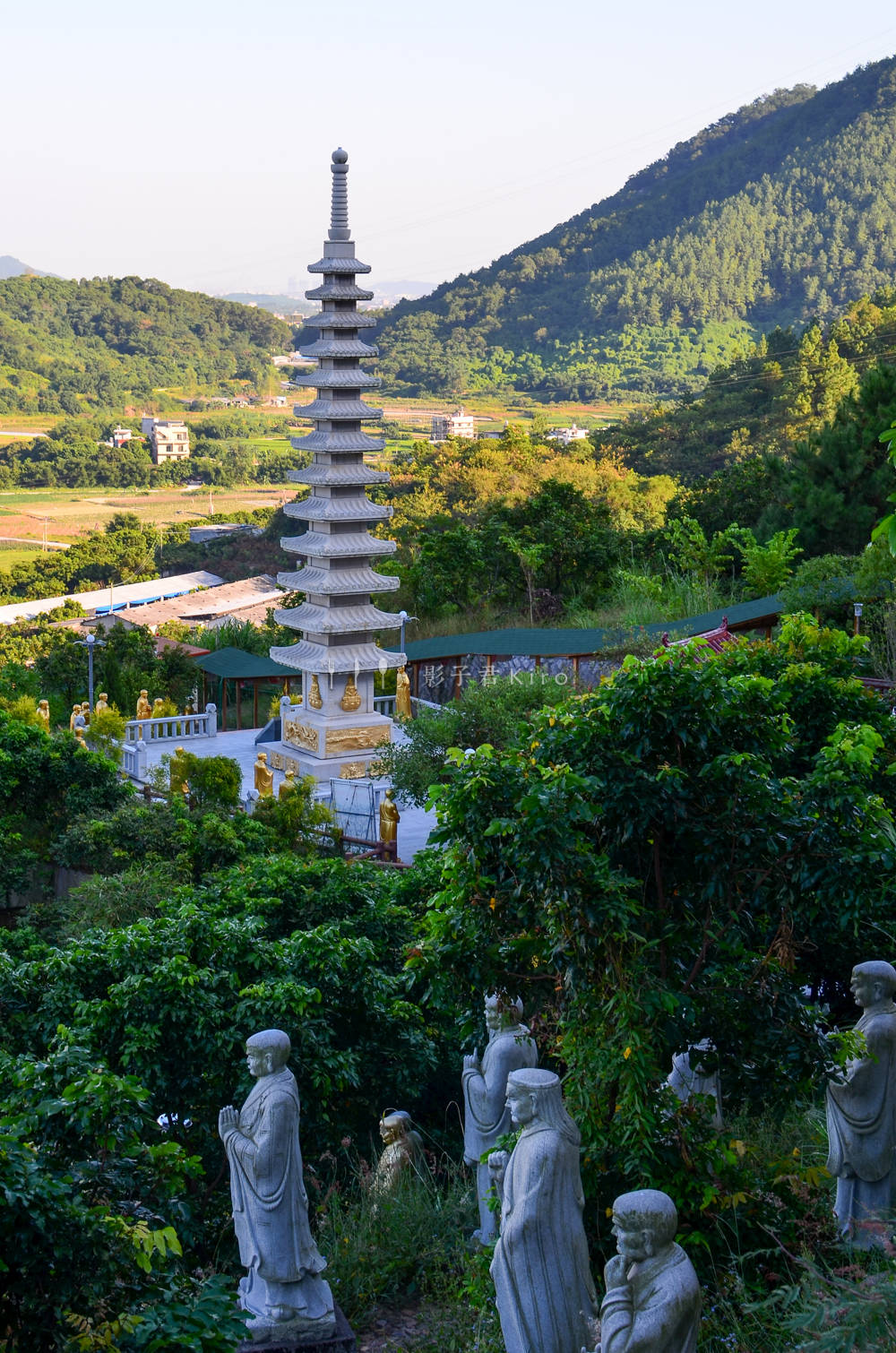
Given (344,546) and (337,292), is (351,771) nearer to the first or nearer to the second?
(344,546)

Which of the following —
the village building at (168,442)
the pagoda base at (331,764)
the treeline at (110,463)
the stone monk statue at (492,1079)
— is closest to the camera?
the stone monk statue at (492,1079)

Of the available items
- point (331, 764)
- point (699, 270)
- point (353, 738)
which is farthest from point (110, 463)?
point (331, 764)

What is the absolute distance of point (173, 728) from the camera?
24922mm

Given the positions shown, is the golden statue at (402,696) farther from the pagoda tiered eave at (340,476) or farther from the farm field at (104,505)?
the farm field at (104,505)

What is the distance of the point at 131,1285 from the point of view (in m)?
5.16

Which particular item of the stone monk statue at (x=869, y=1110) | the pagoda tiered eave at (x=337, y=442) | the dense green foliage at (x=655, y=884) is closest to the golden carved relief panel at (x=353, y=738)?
the pagoda tiered eave at (x=337, y=442)

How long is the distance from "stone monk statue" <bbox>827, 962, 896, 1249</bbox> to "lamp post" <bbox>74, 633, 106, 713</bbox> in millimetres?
19726

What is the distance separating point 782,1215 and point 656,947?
4.76ft

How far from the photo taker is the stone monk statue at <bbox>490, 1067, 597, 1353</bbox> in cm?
581

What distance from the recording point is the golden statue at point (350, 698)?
23484 millimetres

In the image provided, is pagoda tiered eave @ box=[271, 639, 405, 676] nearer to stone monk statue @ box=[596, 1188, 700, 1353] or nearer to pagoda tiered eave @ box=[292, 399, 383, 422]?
pagoda tiered eave @ box=[292, 399, 383, 422]

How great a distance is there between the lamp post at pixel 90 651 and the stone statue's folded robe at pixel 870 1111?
19.7m

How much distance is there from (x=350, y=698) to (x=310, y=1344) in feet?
55.1

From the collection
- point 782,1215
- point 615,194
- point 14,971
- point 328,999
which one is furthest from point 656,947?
point 615,194
